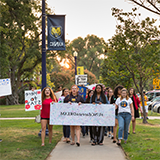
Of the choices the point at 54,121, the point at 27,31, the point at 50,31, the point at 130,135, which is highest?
the point at 27,31

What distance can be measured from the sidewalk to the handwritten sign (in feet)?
4.66

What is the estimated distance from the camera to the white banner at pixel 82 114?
27.5 feet

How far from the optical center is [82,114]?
27.7 ft

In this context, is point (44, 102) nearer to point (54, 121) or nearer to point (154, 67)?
point (54, 121)


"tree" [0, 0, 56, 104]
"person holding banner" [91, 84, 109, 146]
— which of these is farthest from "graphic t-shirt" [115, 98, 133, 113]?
"tree" [0, 0, 56, 104]

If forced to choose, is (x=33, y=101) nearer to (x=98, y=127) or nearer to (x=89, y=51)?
(x=98, y=127)

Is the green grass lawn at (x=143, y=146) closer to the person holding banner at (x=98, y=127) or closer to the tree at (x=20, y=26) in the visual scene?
the person holding banner at (x=98, y=127)

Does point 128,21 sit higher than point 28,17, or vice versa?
point 28,17

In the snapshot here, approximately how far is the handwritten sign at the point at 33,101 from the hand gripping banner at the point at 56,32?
2.01 metres

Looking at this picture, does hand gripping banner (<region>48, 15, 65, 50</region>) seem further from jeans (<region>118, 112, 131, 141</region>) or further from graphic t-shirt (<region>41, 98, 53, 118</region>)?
jeans (<region>118, 112, 131, 141</region>)

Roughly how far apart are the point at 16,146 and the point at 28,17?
25.2m

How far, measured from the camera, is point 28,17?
31234 millimetres

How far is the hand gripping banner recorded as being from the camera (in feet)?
32.2

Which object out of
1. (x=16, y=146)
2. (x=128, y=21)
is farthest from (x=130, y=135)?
(x=128, y=21)
